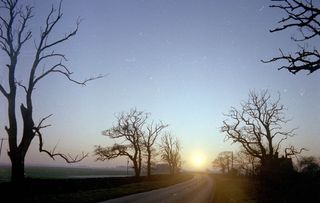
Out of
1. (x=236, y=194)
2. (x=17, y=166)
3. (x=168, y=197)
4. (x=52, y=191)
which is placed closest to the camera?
(x=17, y=166)

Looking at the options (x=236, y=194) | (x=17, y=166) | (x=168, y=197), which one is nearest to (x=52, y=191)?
(x=17, y=166)

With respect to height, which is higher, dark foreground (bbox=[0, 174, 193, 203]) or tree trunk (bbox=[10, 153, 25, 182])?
tree trunk (bbox=[10, 153, 25, 182])

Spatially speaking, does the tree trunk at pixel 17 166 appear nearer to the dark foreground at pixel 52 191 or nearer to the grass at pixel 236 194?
the dark foreground at pixel 52 191

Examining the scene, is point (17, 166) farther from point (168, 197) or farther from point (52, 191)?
point (168, 197)

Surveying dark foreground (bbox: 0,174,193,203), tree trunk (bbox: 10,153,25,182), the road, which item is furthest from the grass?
tree trunk (bbox: 10,153,25,182)

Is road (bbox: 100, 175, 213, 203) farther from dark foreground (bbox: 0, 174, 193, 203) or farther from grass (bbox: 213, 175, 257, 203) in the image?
dark foreground (bbox: 0, 174, 193, 203)

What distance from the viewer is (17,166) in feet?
66.4

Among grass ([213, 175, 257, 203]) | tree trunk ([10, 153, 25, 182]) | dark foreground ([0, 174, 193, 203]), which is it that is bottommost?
grass ([213, 175, 257, 203])

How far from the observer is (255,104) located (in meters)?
44.5

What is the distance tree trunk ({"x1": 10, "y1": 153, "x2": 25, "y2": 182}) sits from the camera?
2008 centimetres

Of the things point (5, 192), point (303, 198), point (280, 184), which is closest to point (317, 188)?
point (303, 198)

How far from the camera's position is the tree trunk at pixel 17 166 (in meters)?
20.1

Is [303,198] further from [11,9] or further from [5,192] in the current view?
[11,9]

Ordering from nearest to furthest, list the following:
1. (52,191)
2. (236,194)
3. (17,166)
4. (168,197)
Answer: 1. (17,166)
2. (52,191)
3. (168,197)
4. (236,194)
